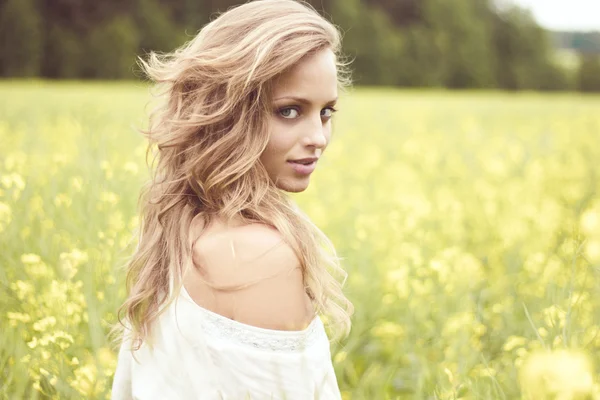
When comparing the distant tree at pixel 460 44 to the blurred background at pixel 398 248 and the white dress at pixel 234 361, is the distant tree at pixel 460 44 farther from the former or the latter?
the white dress at pixel 234 361

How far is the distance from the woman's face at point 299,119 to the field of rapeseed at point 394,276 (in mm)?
573

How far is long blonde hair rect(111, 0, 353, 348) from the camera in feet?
4.70

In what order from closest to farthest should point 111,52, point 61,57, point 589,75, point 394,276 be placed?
point 394,276 → point 111,52 → point 61,57 → point 589,75

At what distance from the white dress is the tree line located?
25.1 meters

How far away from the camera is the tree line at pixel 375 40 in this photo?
28.0m

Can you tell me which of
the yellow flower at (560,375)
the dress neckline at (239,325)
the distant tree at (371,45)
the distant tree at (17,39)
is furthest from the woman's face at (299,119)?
the distant tree at (371,45)

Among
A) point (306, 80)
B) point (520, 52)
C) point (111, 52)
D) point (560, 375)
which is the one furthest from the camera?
point (520, 52)

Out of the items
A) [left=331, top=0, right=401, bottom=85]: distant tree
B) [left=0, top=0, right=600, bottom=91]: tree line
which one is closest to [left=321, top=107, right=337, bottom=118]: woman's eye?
[left=0, top=0, right=600, bottom=91]: tree line

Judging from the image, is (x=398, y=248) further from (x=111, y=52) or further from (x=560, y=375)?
(x=111, y=52)

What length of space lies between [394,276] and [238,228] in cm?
120

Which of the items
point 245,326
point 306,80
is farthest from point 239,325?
point 306,80

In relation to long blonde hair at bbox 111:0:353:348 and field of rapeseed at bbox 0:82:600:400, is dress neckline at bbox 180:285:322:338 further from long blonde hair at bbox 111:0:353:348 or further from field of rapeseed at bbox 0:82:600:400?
field of rapeseed at bbox 0:82:600:400

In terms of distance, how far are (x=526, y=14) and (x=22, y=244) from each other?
41.9 m

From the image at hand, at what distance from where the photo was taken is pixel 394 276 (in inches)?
95.8
